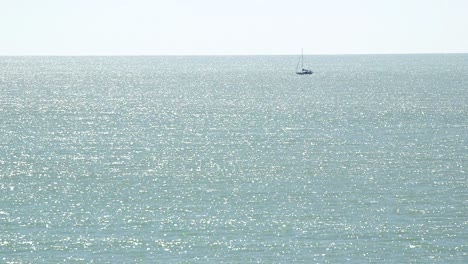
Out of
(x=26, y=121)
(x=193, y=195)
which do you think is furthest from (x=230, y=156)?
(x=26, y=121)

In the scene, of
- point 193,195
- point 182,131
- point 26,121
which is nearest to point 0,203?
point 193,195

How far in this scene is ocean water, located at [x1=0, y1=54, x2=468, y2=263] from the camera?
60375 millimetres

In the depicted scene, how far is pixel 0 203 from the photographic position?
73.5m

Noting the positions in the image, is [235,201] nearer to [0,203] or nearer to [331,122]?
[0,203]

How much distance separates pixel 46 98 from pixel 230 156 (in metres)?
102

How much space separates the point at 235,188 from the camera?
80375mm

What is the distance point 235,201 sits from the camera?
74.7m

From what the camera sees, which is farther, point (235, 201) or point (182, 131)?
point (182, 131)

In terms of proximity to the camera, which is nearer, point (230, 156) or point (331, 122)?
point (230, 156)

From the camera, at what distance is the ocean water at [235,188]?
60375 millimetres

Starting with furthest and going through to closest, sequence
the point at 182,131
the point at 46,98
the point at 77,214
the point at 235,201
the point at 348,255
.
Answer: the point at 46,98 < the point at 182,131 < the point at 235,201 < the point at 77,214 < the point at 348,255

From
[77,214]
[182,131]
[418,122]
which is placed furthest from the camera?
[418,122]

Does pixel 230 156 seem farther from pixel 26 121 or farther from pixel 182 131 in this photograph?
pixel 26 121

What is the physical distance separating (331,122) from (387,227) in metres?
67.8
